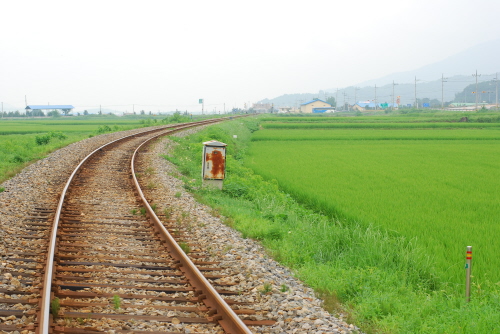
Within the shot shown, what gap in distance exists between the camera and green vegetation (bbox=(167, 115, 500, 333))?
5496 mm

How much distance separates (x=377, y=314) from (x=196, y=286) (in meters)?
2.08

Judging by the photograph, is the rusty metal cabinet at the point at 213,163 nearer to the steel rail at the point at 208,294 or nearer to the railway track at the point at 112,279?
the railway track at the point at 112,279

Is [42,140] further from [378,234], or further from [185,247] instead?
[378,234]

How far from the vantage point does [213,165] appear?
1338 cm

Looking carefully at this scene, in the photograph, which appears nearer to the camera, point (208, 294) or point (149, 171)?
point (208, 294)

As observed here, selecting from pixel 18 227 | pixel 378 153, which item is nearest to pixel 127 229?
pixel 18 227

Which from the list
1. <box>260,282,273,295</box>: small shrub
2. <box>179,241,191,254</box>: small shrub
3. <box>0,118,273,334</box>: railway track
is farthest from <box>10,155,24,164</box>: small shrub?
<box>260,282,273,295</box>: small shrub

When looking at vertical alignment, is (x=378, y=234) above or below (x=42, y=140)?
below

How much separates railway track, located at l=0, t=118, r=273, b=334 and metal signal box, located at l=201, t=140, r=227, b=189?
138 inches

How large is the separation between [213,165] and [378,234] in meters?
6.08

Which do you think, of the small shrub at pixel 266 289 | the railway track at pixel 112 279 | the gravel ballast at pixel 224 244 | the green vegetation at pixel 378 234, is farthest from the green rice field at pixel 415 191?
the railway track at pixel 112 279

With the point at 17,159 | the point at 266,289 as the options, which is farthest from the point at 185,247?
the point at 17,159

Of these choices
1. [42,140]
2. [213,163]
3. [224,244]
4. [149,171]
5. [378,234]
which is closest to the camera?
[224,244]

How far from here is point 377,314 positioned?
5.39m
